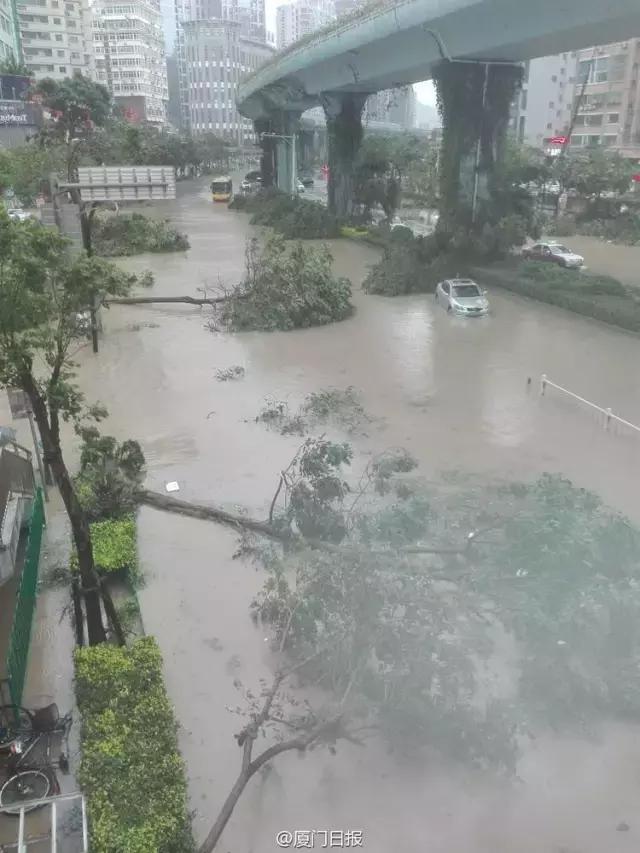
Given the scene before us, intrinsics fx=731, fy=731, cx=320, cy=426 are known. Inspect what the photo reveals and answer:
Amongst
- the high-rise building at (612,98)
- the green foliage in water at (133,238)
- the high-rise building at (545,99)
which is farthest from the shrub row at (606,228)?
the high-rise building at (545,99)

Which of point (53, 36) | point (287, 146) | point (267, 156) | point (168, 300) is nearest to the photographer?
point (168, 300)

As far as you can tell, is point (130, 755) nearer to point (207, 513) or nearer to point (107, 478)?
point (207, 513)

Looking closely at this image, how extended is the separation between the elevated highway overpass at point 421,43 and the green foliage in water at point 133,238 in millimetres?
12481

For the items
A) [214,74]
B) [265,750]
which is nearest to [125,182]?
[265,750]

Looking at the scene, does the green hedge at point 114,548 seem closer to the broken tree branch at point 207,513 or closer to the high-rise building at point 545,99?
the broken tree branch at point 207,513

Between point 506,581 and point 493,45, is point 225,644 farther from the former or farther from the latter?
point 493,45

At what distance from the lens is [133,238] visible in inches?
1614

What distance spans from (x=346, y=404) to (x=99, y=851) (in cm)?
1230

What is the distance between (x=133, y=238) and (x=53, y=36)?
77615mm

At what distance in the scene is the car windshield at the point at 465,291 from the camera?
2656 cm

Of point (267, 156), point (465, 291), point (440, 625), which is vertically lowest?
point (440, 625)

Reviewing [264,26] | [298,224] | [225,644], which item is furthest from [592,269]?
[264,26]

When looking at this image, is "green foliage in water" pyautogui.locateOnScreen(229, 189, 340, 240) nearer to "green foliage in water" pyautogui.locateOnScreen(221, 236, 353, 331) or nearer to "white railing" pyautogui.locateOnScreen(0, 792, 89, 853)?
"green foliage in water" pyautogui.locateOnScreen(221, 236, 353, 331)

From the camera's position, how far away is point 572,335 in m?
23.5
